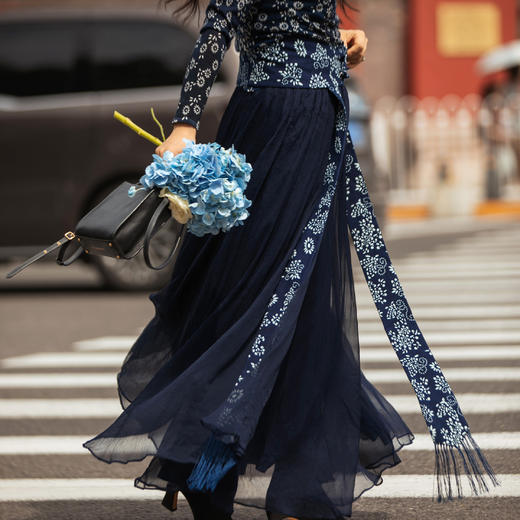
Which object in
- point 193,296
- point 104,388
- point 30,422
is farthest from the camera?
point 104,388

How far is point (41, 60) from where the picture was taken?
9.19 metres

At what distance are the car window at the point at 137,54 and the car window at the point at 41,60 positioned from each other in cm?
13

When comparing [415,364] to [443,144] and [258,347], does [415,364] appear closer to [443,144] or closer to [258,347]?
[258,347]

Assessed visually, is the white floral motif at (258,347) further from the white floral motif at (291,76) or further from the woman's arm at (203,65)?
the white floral motif at (291,76)

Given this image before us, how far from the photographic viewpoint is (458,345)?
6.93 metres

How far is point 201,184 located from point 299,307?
422 millimetres

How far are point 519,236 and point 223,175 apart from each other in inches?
397

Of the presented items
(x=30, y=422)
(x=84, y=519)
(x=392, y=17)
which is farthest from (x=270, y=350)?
(x=392, y=17)

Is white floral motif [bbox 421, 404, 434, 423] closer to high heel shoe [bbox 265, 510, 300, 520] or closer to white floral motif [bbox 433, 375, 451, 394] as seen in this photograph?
white floral motif [bbox 433, 375, 451, 394]

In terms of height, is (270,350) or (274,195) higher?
(274,195)

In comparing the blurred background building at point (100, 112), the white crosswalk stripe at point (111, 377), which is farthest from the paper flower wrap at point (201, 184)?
the blurred background building at point (100, 112)

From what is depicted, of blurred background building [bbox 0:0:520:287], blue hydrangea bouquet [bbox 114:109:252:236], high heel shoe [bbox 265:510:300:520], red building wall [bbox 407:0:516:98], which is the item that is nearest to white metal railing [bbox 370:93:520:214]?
blurred background building [bbox 0:0:520:287]

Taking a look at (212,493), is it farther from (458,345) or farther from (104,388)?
(458,345)

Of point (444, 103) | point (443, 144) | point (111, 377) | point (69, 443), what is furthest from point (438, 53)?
point (69, 443)
